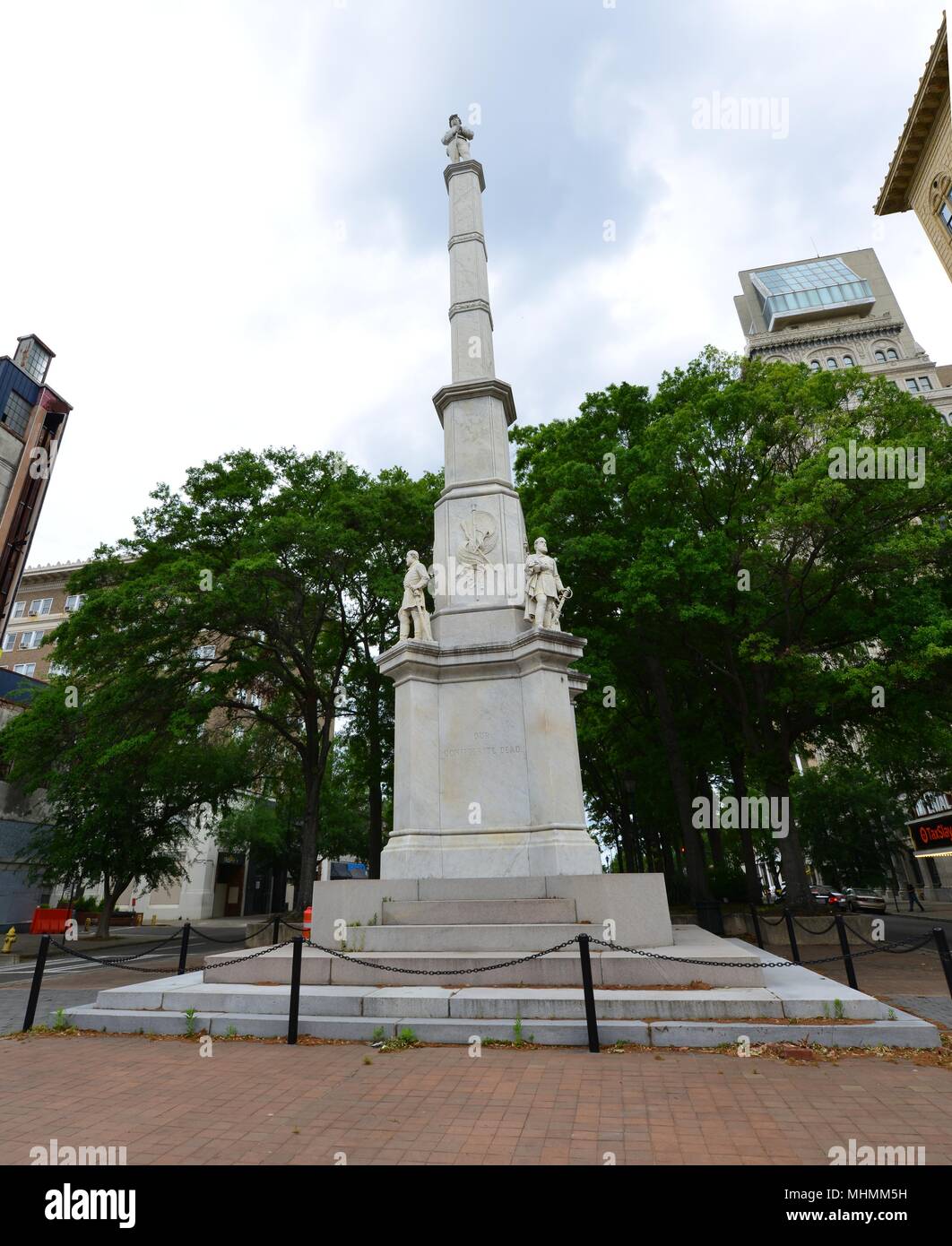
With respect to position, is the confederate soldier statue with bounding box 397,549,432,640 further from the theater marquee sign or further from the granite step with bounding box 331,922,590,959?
the theater marquee sign

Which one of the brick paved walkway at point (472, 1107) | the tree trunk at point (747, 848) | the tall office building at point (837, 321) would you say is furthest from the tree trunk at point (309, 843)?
the tall office building at point (837, 321)

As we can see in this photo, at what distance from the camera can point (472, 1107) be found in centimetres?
508

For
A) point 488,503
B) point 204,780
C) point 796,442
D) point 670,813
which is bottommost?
point 670,813

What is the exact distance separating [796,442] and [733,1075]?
18414 millimetres

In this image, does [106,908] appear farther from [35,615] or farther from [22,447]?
[35,615]

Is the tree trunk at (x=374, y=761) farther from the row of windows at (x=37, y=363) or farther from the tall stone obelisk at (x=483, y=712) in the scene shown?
the row of windows at (x=37, y=363)

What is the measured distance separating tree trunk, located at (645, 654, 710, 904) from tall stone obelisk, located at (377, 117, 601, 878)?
9.72 metres

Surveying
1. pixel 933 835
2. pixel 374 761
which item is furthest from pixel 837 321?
pixel 374 761

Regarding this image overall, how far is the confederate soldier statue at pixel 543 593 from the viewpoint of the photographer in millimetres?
11945

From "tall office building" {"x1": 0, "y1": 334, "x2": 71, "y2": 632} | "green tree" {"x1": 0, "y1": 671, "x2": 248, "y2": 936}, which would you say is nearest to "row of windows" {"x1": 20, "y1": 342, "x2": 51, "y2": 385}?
"tall office building" {"x1": 0, "y1": 334, "x2": 71, "y2": 632}

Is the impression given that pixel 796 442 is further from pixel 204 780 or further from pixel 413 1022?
pixel 204 780

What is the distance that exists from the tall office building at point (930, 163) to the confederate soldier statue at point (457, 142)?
16611 millimetres
